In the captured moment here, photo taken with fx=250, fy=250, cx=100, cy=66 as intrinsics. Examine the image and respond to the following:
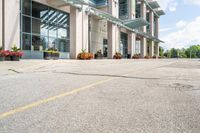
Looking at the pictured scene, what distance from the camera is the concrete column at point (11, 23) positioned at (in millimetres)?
19516

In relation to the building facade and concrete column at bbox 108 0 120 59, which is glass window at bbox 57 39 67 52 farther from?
concrete column at bbox 108 0 120 59

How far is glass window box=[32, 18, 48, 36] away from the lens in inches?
1011

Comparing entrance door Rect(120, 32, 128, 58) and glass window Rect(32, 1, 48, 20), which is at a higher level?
glass window Rect(32, 1, 48, 20)

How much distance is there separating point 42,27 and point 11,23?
6.84 meters

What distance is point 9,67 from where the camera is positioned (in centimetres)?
1490

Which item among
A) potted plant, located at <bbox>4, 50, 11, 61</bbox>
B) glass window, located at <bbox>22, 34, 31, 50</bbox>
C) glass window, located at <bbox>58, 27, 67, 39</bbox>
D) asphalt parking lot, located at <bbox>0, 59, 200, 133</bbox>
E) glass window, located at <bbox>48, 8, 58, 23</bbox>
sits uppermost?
glass window, located at <bbox>48, 8, 58, 23</bbox>

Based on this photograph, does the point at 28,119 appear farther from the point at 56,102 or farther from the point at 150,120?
the point at 150,120

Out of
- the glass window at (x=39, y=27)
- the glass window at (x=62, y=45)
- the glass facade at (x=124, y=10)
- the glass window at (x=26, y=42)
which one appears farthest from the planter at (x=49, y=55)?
the glass facade at (x=124, y=10)

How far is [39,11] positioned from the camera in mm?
Result: 26500

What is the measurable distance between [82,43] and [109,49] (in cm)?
1104

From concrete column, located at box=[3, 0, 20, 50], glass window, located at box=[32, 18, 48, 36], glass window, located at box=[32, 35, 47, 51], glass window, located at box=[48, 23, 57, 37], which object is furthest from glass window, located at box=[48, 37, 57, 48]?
concrete column, located at box=[3, 0, 20, 50]

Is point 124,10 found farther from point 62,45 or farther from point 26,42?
point 26,42

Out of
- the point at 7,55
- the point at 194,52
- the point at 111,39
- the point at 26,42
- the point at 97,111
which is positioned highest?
the point at 194,52

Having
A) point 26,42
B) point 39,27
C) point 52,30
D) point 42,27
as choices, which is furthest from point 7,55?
point 52,30
